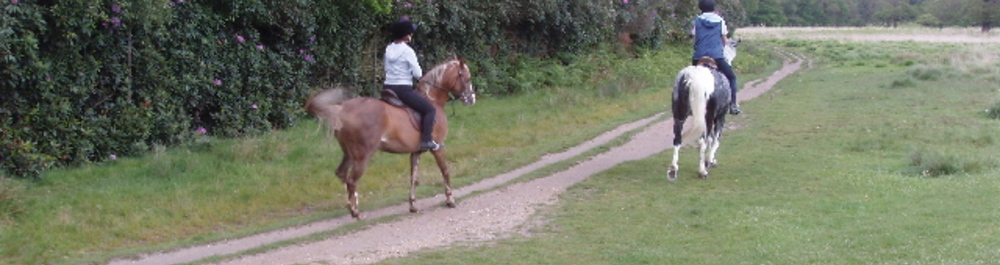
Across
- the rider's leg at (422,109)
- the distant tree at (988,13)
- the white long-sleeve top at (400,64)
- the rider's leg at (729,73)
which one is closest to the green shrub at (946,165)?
the rider's leg at (729,73)

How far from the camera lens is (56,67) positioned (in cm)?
1209

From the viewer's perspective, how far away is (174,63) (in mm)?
14133

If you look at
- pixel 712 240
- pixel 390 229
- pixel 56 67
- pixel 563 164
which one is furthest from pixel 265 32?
pixel 712 240

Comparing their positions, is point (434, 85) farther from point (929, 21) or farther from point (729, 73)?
point (929, 21)

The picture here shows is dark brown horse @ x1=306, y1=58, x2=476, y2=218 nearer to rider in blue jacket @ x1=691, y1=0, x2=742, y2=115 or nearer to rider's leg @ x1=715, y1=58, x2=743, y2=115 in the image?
rider in blue jacket @ x1=691, y1=0, x2=742, y2=115

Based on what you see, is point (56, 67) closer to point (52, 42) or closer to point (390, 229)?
point (52, 42)

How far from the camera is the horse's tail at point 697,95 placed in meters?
12.3

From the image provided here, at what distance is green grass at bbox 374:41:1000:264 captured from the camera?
8.44 m

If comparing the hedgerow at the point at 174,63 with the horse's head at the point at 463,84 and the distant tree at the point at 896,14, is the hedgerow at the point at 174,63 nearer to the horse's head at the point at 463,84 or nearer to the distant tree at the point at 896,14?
the horse's head at the point at 463,84

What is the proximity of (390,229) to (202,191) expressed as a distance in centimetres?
308

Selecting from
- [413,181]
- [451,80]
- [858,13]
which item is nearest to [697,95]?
[451,80]

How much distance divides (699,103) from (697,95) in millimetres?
106

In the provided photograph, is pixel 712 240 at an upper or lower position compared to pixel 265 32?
lower

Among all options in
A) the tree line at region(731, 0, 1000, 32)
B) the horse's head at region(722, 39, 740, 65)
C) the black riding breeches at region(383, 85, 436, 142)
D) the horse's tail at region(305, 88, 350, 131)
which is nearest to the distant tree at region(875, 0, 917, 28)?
the tree line at region(731, 0, 1000, 32)
